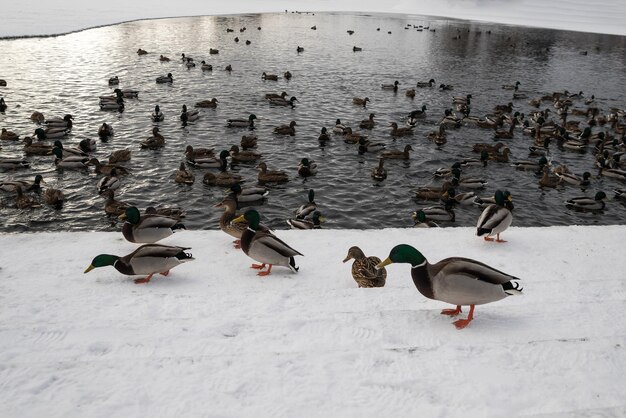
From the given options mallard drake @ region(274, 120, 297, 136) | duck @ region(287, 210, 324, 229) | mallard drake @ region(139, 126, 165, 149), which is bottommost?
duck @ region(287, 210, 324, 229)

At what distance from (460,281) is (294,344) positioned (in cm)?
236

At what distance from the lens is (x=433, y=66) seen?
142ft

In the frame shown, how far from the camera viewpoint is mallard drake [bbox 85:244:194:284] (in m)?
8.80

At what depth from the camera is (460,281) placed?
6.99m

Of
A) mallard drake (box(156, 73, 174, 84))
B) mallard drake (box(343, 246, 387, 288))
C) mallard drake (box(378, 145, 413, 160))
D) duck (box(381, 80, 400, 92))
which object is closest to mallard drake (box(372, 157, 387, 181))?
mallard drake (box(378, 145, 413, 160))

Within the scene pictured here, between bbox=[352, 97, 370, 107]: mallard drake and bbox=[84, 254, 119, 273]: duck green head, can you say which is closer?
bbox=[84, 254, 119, 273]: duck green head

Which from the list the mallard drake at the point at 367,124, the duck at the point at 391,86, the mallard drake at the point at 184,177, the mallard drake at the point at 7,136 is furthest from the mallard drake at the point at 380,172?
the duck at the point at 391,86

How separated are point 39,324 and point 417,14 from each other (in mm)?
88203

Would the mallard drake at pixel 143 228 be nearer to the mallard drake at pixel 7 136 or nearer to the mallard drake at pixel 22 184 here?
the mallard drake at pixel 22 184

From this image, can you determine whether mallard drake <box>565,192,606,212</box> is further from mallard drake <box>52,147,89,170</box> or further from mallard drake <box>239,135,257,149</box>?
mallard drake <box>52,147,89,170</box>

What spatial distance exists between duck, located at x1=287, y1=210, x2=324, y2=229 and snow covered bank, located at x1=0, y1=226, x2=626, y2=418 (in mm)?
4560

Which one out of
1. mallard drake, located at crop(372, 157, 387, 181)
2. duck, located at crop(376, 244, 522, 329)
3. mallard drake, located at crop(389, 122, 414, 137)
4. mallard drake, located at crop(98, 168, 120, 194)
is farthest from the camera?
mallard drake, located at crop(389, 122, 414, 137)

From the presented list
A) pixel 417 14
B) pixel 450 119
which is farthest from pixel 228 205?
pixel 417 14

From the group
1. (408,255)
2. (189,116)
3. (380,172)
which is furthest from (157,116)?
(408,255)
